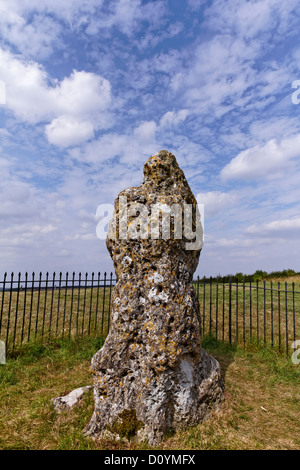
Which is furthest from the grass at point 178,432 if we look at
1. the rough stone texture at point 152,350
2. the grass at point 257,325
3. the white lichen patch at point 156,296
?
the white lichen patch at point 156,296

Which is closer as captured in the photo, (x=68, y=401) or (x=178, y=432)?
(x=178, y=432)

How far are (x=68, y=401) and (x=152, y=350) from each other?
1989 millimetres

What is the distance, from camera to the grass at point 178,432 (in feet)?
12.6

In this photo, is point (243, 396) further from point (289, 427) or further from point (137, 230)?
point (137, 230)

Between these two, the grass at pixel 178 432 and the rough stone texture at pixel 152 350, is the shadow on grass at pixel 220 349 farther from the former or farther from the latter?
the rough stone texture at pixel 152 350

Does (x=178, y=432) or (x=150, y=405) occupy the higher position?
(x=150, y=405)

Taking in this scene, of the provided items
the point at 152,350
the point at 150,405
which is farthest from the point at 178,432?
the point at 152,350

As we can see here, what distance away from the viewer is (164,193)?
4520mm

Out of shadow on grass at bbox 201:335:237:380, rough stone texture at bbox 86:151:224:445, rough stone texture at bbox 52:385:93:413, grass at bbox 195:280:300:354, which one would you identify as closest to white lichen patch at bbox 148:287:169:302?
rough stone texture at bbox 86:151:224:445

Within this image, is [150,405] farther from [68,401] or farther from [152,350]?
[68,401]

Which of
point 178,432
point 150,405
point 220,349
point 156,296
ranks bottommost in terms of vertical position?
point 178,432

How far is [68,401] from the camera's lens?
4.68 metres

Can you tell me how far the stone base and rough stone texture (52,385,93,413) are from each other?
78 cm
